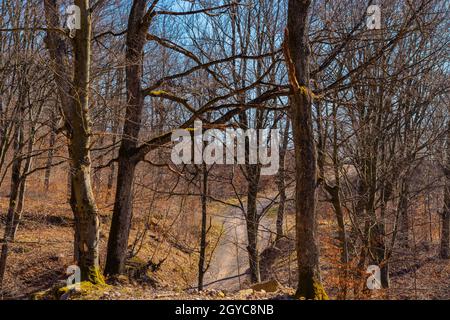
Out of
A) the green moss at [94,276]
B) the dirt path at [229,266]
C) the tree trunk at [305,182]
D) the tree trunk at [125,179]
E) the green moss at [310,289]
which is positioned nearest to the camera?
the green moss at [310,289]

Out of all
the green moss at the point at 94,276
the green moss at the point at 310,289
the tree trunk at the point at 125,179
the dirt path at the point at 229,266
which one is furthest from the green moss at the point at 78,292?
the dirt path at the point at 229,266

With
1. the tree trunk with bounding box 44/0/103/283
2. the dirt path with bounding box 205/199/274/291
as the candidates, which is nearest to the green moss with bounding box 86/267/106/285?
the tree trunk with bounding box 44/0/103/283

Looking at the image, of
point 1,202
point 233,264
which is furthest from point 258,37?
point 1,202

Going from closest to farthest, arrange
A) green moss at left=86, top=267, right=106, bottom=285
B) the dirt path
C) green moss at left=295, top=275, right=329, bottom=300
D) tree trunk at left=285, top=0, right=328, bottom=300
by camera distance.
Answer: green moss at left=295, top=275, right=329, bottom=300
tree trunk at left=285, top=0, right=328, bottom=300
green moss at left=86, top=267, right=106, bottom=285
the dirt path

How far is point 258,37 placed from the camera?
504 inches

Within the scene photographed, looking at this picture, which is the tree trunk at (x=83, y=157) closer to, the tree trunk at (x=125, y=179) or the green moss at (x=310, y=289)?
the tree trunk at (x=125, y=179)

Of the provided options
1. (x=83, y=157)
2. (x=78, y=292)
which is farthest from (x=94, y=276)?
(x=83, y=157)

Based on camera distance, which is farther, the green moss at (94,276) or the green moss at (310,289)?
the green moss at (94,276)

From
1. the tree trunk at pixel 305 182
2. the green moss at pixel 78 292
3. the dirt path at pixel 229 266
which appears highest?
the tree trunk at pixel 305 182

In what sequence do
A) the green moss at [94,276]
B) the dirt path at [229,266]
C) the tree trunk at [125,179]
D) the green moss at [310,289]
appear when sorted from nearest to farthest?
the green moss at [310,289] → the green moss at [94,276] → the tree trunk at [125,179] → the dirt path at [229,266]

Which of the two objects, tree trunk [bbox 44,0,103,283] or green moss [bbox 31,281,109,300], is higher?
tree trunk [bbox 44,0,103,283]

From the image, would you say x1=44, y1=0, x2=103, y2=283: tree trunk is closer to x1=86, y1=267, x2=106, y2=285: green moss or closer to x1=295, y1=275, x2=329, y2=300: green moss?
x1=86, y1=267, x2=106, y2=285: green moss
